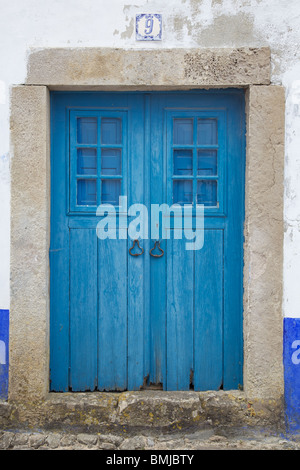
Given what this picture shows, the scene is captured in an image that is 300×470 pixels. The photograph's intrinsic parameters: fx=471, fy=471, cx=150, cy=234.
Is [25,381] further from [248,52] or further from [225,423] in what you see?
[248,52]

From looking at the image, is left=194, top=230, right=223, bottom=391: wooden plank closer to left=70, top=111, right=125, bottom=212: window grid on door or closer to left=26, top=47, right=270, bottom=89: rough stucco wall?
left=70, top=111, right=125, bottom=212: window grid on door

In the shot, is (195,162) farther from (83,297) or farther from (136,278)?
(83,297)

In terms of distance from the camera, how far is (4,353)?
128 inches

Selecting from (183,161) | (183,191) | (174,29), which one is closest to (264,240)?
(183,191)

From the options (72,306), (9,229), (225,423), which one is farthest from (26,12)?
(225,423)

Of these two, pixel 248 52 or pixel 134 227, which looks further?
pixel 134 227

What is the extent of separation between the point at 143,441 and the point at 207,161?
1.95 m

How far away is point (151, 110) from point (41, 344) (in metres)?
1.81

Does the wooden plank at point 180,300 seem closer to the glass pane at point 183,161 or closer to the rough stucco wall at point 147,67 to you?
the glass pane at point 183,161

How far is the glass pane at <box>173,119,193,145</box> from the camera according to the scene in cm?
339

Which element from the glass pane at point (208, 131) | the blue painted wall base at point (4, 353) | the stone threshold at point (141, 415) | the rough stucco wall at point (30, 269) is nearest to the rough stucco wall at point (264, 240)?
the stone threshold at point (141, 415)

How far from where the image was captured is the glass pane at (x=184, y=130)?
339 centimetres

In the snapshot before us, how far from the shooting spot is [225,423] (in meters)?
3.20

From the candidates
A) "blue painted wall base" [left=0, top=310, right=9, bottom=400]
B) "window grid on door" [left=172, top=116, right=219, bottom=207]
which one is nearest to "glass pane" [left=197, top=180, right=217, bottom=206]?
"window grid on door" [left=172, top=116, right=219, bottom=207]
